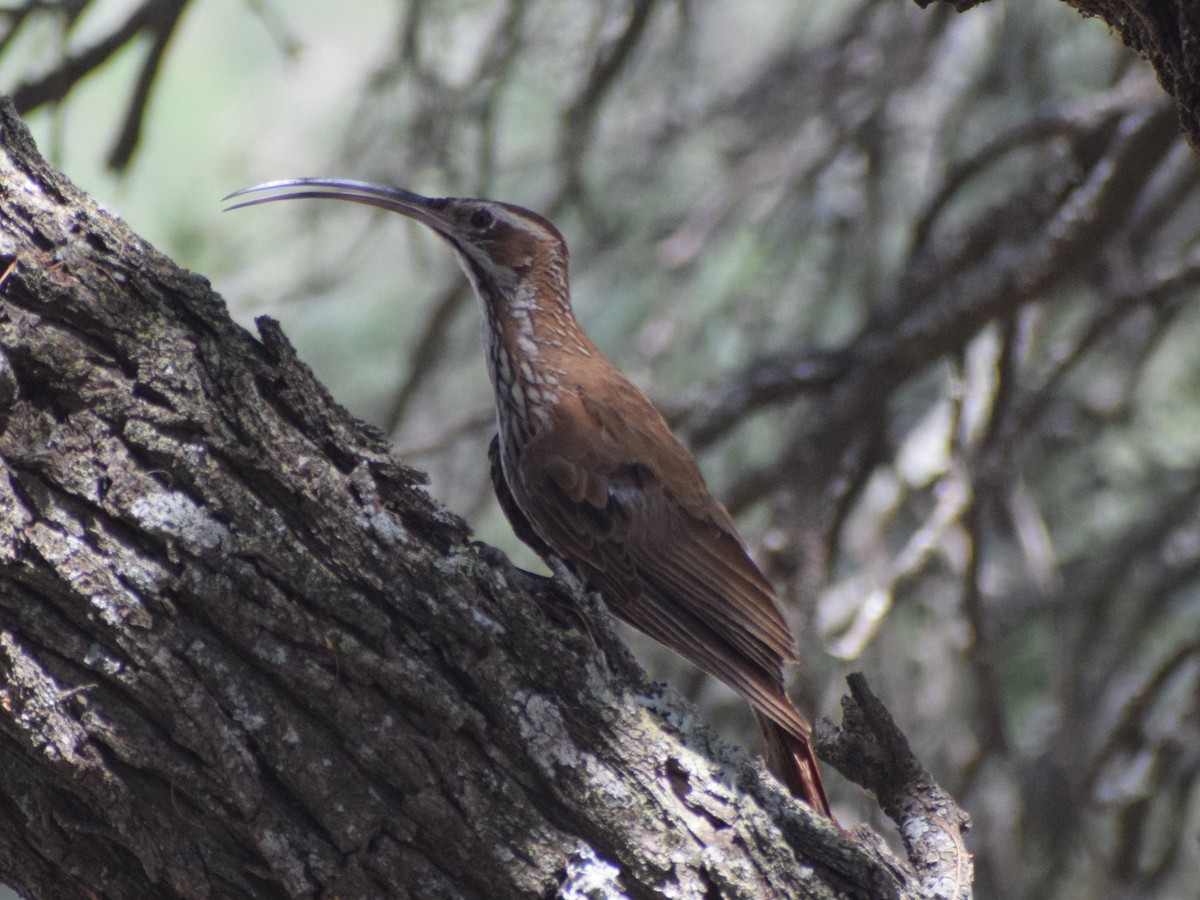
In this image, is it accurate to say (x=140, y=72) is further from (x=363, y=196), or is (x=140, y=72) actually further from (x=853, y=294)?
(x=853, y=294)

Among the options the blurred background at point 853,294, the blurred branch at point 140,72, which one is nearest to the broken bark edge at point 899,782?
the blurred background at point 853,294

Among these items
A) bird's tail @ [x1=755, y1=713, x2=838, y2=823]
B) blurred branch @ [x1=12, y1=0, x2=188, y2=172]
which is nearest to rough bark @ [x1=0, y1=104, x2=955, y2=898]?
bird's tail @ [x1=755, y1=713, x2=838, y2=823]

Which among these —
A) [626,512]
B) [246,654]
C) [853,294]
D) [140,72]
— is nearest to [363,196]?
[140,72]

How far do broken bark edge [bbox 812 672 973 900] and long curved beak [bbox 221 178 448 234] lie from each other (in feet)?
6.21

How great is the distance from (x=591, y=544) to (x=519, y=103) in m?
3.94

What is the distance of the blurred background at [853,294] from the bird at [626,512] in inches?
18.7

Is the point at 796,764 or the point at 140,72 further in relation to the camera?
the point at 140,72

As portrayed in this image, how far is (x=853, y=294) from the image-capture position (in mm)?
6344

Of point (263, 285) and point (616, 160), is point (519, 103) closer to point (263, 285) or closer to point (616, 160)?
point (616, 160)

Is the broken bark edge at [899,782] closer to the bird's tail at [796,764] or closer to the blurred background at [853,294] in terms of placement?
the bird's tail at [796,764]

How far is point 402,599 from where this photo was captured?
6.19 feet

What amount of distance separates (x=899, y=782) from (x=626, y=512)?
1234mm

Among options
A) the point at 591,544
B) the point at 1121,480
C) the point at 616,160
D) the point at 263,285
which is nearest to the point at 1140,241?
the point at 1121,480

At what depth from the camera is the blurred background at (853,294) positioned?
4285 mm
